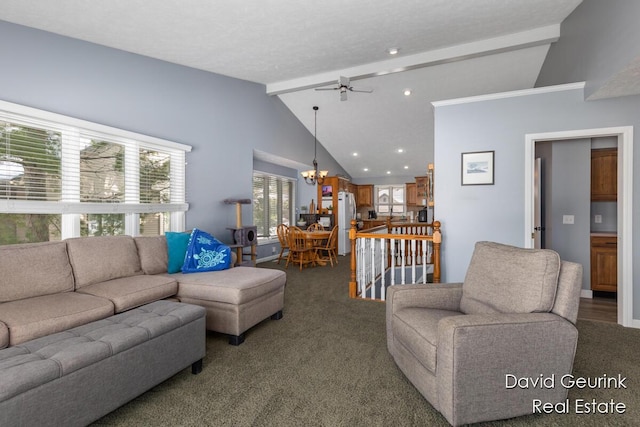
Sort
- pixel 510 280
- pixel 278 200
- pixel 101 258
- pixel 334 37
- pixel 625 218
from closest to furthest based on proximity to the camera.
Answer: pixel 510 280, pixel 101 258, pixel 625 218, pixel 334 37, pixel 278 200

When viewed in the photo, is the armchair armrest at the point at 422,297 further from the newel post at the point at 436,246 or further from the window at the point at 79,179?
the window at the point at 79,179

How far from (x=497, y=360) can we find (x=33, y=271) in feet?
10.5

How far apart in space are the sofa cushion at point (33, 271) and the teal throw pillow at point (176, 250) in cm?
86

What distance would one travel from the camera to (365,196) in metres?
10.7

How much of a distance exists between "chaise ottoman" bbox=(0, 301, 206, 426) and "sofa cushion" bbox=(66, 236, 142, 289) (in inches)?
37.3

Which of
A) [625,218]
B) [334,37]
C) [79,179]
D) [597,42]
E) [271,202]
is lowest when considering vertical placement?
[625,218]

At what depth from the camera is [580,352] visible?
2.53 metres

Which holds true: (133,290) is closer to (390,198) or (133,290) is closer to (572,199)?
(572,199)

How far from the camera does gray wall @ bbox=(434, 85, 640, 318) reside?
3.18 metres

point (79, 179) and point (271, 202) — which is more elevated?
point (79, 179)

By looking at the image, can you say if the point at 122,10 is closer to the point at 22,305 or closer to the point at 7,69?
the point at 7,69

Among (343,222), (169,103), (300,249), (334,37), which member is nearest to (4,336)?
(169,103)

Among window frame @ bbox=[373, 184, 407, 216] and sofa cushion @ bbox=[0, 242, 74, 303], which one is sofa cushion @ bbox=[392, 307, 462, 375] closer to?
sofa cushion @ bbox=[0, 242, 74, 303]

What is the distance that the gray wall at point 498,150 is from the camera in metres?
3.18
